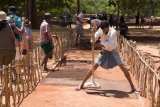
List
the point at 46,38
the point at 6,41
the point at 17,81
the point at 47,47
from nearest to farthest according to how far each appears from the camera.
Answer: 1. the point at 17,81
2. the point at 6,41
3. the point at 46,38
4. the point at 47,47

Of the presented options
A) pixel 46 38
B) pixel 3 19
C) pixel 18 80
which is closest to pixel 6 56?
pixel 3 19

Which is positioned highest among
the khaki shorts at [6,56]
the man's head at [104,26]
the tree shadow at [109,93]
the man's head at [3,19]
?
the man's head at [3,19]

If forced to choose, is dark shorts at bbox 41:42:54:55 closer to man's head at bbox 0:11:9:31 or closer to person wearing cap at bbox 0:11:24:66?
person wearing cap at bbox 0:11:24:66

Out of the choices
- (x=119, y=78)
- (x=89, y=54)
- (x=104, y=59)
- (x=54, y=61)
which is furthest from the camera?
(x=89, y=54)

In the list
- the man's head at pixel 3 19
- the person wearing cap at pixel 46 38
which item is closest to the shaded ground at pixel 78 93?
the person wearing cap at pixel 46 38

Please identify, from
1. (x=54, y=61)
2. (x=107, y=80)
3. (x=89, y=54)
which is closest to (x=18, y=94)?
(x=107, y=80)

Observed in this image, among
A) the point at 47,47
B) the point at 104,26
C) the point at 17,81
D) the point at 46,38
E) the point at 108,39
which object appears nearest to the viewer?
the point at 17,81

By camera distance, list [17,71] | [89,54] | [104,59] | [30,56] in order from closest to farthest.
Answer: [17,71] → [104,59] → [30,56] → [89,54]

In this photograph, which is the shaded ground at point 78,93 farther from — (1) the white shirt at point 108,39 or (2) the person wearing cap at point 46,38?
(1) the white shirt at point 108,39

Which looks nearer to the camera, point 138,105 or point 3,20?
point 138,105

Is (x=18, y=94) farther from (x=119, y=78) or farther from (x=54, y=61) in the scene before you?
(x=54, y=61)

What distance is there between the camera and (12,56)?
9203 millimetres

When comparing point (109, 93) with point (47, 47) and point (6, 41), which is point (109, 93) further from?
point (47, 47)

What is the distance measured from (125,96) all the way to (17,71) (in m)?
2.23
